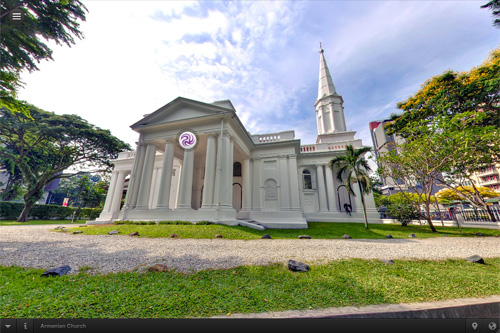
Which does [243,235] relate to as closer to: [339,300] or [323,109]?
[339,300]

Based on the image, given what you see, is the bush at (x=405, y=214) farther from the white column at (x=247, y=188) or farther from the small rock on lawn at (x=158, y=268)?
the small rock on lawn at (x=158, y=268)

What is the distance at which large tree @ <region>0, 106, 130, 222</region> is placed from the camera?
17000 mm

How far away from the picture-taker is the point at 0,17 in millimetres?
5953

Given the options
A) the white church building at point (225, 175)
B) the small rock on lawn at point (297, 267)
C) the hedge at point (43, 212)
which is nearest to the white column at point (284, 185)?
the white church building at point (225, 175)

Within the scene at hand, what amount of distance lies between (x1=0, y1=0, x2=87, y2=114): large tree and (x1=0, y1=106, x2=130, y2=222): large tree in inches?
521

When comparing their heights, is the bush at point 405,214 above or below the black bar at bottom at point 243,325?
above

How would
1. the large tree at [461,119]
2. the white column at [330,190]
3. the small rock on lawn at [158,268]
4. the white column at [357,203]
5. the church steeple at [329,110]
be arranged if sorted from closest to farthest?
the small rock on lawn at [158,268]
the large tree at [461,119]
the white column at [357,203]
the white column at [330,190]
the church steeple at [329,110]

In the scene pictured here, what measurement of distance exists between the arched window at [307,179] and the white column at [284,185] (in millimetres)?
3301

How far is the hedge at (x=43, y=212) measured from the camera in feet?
69.8

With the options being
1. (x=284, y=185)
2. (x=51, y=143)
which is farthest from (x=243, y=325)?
(x=51, y=143)

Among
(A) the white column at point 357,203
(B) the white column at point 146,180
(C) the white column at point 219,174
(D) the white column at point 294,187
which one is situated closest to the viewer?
(C) the white column at point 219,174

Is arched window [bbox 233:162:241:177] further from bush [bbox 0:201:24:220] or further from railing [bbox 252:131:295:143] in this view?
bush [bbox 0:201:24:220]

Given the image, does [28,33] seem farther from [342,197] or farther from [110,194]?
[342,197]

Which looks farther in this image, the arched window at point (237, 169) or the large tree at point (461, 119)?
the arched window at point (237, 169)
